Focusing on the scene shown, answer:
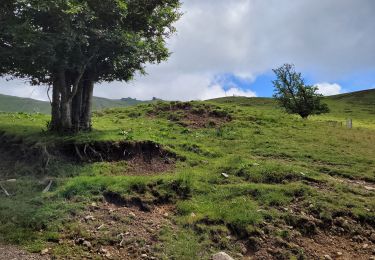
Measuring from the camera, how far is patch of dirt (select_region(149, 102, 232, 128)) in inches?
1291

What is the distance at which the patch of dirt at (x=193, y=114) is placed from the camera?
32781 mm

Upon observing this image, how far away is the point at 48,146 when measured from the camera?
19.5 meters

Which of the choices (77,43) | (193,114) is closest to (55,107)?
(77,43)

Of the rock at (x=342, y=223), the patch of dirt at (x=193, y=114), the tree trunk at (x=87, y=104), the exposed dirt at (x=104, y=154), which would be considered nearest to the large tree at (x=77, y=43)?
the tree trunk at (x=87, y=104)

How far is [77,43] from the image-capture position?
19.8m

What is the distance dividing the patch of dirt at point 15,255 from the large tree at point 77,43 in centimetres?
1036

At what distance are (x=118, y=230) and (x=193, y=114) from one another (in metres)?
23.4

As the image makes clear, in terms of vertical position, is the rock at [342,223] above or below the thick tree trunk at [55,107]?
below

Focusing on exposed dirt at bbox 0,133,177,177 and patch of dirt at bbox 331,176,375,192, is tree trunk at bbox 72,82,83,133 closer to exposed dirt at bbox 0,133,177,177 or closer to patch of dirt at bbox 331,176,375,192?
exposed dirt at bbox 0,133,177,177

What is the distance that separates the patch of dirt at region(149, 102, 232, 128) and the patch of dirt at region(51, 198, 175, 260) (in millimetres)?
17995

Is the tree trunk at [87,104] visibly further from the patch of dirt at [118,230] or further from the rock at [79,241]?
the rock at [79,241]

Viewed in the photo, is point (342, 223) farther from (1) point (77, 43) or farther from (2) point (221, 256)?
(1) point (77, 43)

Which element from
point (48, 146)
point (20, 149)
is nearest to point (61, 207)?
point (48, 146)

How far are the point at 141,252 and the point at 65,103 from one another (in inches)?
505
